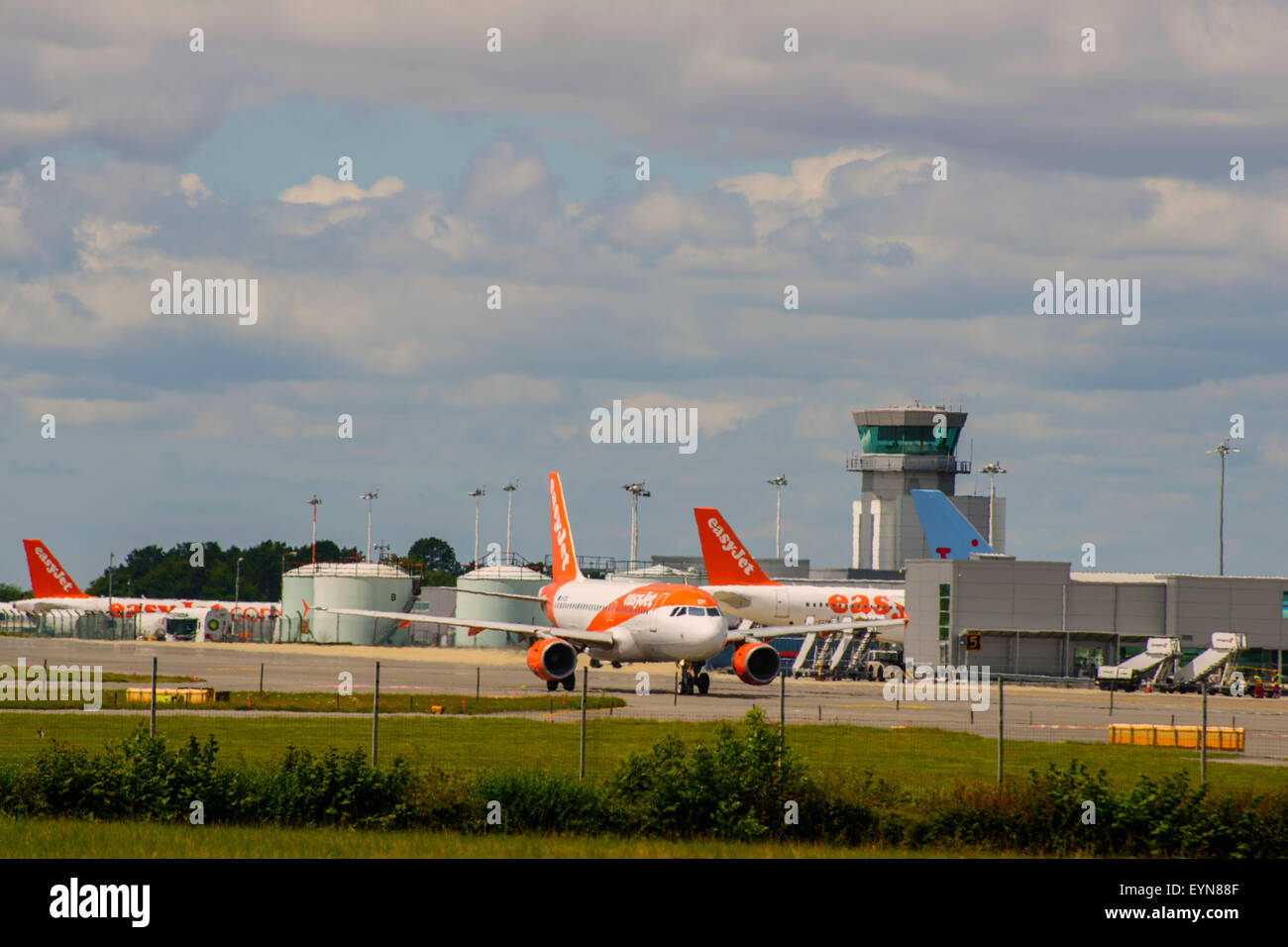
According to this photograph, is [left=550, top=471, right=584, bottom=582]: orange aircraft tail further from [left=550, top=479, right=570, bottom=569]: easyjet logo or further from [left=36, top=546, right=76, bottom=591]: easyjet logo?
[left=36, top=546, right=76, bottom=591]: easyjet logo

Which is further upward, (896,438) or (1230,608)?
(896,438)

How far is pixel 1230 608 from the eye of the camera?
86.5 m

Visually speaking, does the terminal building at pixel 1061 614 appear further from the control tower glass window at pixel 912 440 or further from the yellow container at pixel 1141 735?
the control tower glass window at pixel 912 440

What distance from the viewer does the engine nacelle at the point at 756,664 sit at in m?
61.8

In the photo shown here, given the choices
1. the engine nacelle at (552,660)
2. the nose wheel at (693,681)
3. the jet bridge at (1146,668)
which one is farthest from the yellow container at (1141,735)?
the jet bridge at (1146,668)

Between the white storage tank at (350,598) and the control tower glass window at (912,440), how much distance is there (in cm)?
5171

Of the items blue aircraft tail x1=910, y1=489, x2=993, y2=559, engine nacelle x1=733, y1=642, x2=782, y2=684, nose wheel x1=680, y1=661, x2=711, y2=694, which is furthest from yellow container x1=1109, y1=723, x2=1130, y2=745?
blue aircraft tail x1=910, y1=489, x2=993, y2=559

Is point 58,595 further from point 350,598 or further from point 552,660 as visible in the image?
point 552,660

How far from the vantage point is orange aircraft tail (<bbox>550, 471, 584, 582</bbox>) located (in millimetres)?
80625

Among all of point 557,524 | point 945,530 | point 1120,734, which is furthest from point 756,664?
point 945,530

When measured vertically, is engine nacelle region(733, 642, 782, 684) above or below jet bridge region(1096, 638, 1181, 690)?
above
